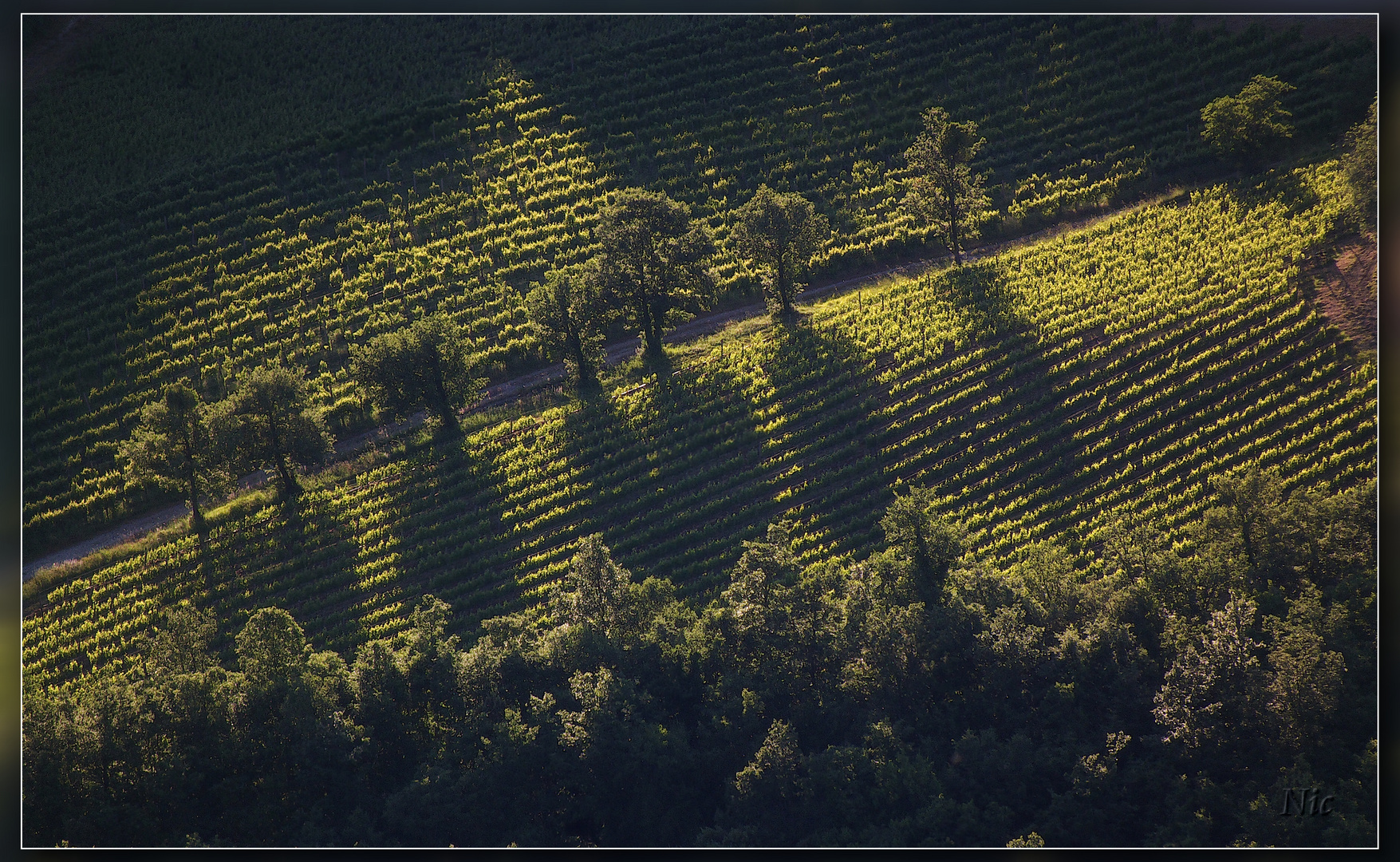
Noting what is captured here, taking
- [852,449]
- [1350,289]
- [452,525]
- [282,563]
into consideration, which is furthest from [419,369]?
[1350,289]

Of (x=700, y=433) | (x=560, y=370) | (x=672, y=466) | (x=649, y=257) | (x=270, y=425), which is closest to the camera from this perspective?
(x=672, y=466)

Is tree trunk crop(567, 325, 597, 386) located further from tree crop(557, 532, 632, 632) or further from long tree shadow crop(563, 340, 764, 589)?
tree crop(557, 532, 632, 632)

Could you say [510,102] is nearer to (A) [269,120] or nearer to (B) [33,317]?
(A) [269,120]

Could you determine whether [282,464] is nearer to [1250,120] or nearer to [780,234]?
[780,234]

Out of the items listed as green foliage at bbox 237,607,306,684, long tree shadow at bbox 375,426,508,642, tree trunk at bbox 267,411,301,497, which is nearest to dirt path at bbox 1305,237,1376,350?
long tree shadow at bbox 375,426,508,642

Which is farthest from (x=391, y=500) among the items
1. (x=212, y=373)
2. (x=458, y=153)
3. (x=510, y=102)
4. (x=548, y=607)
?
(x=510, y=102)

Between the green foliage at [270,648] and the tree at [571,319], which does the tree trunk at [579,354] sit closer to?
the tree at [571,319]
